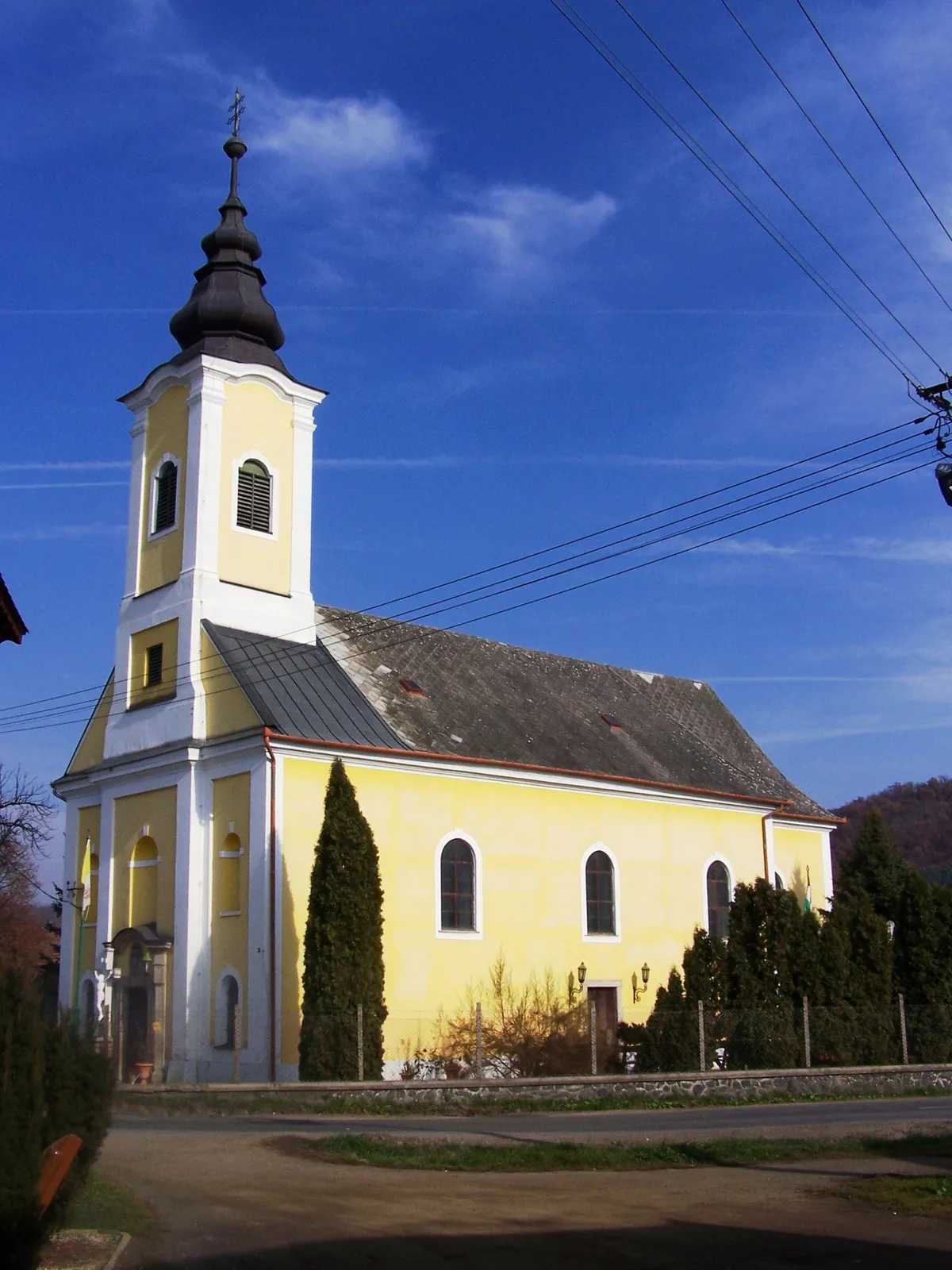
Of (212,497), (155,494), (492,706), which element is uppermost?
(155,494)

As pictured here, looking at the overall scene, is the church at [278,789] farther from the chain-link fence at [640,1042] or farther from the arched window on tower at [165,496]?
the chain-link fence at [640,1042]

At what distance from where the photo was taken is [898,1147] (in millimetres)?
14766

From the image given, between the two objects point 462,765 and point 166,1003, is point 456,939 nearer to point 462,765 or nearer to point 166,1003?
point 462,765

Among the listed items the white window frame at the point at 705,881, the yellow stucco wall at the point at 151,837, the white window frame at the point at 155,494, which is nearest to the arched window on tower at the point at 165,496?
the white window frame at the point at 155,494

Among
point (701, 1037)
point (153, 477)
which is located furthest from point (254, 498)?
point (701, 1037)

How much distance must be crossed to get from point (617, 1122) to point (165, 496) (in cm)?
1751

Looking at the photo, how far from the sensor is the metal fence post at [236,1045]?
23141 mm

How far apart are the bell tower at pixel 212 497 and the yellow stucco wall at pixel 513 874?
171 inches

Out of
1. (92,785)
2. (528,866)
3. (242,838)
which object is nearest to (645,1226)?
(242,838)

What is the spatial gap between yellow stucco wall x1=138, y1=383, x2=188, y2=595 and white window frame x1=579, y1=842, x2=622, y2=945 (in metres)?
11.1

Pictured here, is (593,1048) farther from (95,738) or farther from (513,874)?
(95,738)

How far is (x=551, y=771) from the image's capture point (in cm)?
2986

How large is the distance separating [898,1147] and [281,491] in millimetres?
20115

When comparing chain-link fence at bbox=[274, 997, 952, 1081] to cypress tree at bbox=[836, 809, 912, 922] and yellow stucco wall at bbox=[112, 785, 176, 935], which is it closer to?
yellow stucco wall at bbox=[112, 785, 176, 935]
